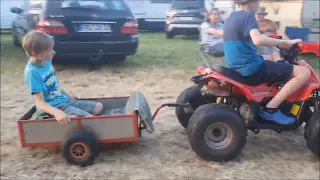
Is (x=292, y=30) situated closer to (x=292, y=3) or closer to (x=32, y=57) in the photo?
(x=292, y=3)

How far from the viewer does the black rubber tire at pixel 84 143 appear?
11.7 feet

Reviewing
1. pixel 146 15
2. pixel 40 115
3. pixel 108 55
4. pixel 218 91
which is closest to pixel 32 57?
pixel 40 115

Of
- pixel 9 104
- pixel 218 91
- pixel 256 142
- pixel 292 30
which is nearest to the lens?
pixel 218 91

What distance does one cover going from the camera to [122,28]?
8031mm

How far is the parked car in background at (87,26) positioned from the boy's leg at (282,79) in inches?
185

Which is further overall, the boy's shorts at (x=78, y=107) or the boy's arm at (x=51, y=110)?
the boy's shorts at (x=78, y=107)

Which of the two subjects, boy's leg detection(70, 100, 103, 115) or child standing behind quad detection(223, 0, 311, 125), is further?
boy's leg detection(70, 100, 103, 115)

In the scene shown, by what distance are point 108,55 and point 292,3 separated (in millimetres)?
4736

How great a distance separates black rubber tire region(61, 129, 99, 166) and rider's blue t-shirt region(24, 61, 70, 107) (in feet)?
1.39

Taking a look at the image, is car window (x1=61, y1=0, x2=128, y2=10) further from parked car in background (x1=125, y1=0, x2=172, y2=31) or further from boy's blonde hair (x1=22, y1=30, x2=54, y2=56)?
parked car in background (x1=125, y1=0, x2=172, y2=31)

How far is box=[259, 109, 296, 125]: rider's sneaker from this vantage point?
3.80m

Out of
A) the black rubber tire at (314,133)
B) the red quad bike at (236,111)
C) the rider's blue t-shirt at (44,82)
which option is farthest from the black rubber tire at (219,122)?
the rider's blue t-shirt at (44,82)

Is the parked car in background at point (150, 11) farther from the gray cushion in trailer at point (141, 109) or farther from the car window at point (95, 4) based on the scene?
the gray cushion in trailer at point (141, 109)

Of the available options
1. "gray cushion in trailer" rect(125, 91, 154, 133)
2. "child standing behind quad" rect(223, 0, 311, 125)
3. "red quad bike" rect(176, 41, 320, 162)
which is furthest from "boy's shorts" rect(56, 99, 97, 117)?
"child standing behind quad" rect(223, 0, 311, 125)
